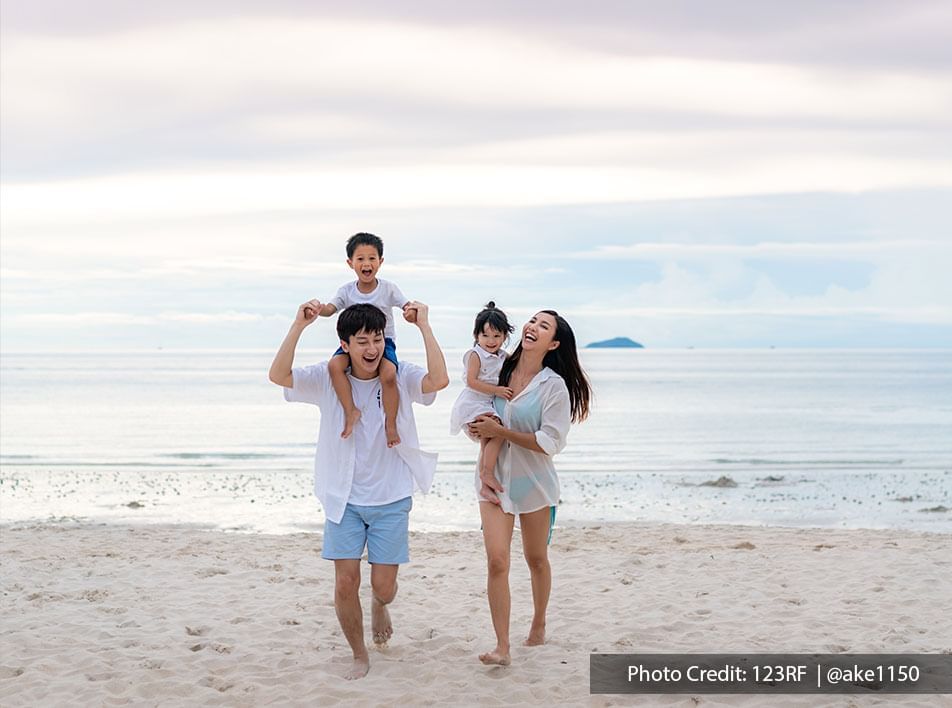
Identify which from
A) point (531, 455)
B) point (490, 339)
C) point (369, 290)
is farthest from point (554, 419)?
point (369, 290)

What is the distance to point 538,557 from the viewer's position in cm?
621

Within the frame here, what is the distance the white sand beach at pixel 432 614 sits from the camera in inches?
224

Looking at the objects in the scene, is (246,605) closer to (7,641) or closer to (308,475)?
(7,641)

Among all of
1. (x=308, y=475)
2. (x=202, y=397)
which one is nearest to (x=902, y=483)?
(x=308, y=475)

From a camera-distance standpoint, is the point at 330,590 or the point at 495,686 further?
the point at 330,590

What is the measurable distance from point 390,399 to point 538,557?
147 centimetres

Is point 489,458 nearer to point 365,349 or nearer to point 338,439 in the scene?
point 338,439

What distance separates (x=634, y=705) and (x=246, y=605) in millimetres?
3659

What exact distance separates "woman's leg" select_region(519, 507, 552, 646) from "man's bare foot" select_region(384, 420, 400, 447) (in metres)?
0.98

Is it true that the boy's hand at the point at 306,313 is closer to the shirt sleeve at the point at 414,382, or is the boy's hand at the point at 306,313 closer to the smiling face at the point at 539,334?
the shirt sleeve at the point at 414,382

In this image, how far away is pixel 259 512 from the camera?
14.4 meters

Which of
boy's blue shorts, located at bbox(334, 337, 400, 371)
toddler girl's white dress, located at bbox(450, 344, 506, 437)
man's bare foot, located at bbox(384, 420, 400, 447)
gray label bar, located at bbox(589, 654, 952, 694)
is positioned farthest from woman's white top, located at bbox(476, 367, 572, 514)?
gray label bar, located at bbox(589, 654, 952, 694)

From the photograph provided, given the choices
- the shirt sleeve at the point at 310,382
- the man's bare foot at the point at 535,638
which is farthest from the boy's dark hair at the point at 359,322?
the man's bare foot at the point at 535,638

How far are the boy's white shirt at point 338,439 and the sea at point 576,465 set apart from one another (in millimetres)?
7198
